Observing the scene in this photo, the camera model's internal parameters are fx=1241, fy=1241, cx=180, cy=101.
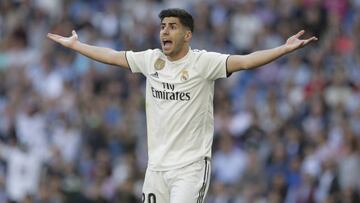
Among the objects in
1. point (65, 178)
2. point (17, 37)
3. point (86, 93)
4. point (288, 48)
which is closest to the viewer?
point (288, 48)

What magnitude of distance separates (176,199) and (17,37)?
→ 12.2 m

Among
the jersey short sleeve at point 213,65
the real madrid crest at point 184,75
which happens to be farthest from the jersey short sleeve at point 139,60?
the jersey short sleeve at point 213,65

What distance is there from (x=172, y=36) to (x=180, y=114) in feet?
2.40

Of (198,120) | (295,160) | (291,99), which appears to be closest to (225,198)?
(295,160)

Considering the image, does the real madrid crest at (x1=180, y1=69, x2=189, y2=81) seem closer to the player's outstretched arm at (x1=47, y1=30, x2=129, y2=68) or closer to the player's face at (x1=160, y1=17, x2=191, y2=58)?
the player's face at (x1=160, y1=17, x2=191, y2=58)

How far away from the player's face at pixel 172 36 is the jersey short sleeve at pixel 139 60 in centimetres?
27

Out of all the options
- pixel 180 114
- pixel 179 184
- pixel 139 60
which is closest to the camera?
pixel 179 184

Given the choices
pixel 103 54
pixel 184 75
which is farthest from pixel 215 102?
pixel 184 75

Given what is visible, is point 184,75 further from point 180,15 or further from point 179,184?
point 179,184

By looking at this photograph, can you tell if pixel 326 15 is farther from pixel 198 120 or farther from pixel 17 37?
pixel 198 120

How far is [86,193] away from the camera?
18703mm

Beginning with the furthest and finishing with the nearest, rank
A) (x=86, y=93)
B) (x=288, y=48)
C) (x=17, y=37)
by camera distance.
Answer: (x=17, y=37) → (x=86, y=93) → (x=288, y=48)

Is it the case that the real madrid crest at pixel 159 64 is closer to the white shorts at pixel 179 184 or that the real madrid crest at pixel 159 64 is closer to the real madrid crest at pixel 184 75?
the real madrid crest at pixel 184 75

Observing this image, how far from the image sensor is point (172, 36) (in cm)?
1159
